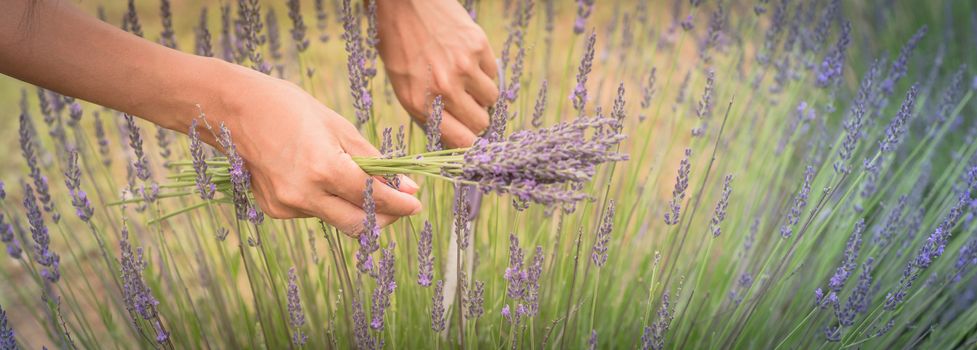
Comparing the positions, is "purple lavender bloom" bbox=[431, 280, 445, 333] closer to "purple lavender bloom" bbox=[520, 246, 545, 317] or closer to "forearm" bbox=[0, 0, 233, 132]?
"purple lavender bloom" bbox=[520, 246, 545, 317]

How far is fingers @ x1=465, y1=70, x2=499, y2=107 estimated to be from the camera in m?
1.56

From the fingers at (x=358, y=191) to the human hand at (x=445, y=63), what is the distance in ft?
1.00

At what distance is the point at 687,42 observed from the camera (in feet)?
15.9

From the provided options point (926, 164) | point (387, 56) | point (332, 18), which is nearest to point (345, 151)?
point (387, 56)

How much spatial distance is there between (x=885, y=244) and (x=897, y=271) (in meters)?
0.11

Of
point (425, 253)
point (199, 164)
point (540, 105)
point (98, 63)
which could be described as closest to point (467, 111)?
point (540, 105)

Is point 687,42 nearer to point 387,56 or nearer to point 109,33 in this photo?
point 387,56

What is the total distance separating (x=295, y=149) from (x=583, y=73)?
1.89 ft

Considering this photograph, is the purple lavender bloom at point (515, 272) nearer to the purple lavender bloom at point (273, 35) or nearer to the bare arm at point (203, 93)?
the bare arm at point (203, 93)

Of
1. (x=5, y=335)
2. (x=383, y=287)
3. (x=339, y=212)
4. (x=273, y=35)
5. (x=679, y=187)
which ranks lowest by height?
(x=5, y=335)

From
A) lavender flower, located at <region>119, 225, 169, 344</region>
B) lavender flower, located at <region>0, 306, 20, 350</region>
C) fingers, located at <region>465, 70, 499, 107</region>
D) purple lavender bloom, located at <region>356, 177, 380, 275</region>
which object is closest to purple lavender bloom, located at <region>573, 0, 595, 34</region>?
fingers, located at <region>465, 70, 499, 107</region>

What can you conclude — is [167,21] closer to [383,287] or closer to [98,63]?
[98,63]

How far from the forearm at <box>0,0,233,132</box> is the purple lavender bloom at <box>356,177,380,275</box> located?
27 centimetres

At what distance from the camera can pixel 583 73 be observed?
1.46 m
